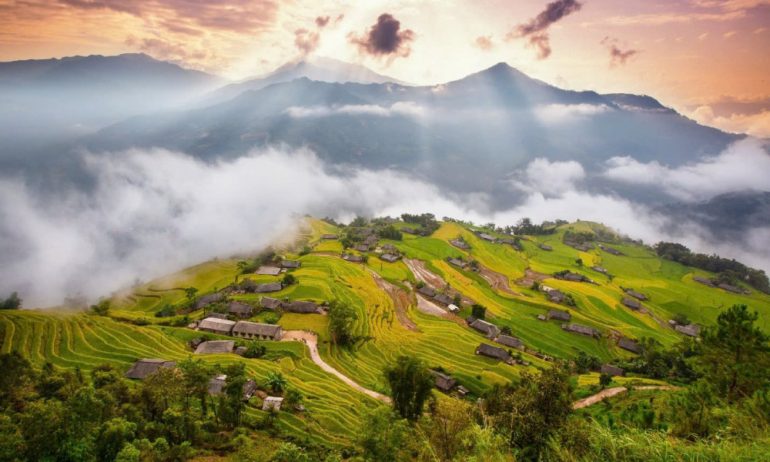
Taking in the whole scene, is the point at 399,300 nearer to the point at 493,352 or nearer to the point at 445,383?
the point at 493,352

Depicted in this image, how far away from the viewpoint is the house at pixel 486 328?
6931 cm

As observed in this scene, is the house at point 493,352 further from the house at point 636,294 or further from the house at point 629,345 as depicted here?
the house at point 636,294

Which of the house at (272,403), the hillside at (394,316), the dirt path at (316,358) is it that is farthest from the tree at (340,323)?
the house at (272,403)

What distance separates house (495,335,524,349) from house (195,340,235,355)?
1797 inches

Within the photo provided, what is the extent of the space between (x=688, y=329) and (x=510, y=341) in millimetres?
44718

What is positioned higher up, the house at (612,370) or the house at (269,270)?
the house at (612,370)

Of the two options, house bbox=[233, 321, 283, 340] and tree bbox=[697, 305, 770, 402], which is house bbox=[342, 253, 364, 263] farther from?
tree bbox=[697, 305, 770, 402]

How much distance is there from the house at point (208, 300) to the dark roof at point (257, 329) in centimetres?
1423

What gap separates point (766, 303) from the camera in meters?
95.3

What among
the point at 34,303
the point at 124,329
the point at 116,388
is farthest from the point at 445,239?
the point at 34,303

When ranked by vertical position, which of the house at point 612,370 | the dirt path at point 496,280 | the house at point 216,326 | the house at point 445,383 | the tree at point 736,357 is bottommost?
the dirt path at point 496,280

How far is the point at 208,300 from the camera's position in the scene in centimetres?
7244

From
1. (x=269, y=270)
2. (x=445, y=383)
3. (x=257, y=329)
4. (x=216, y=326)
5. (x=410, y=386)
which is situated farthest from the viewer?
(x=269, y=270)

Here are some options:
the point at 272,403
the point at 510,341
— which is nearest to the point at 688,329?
the point at 510,341
